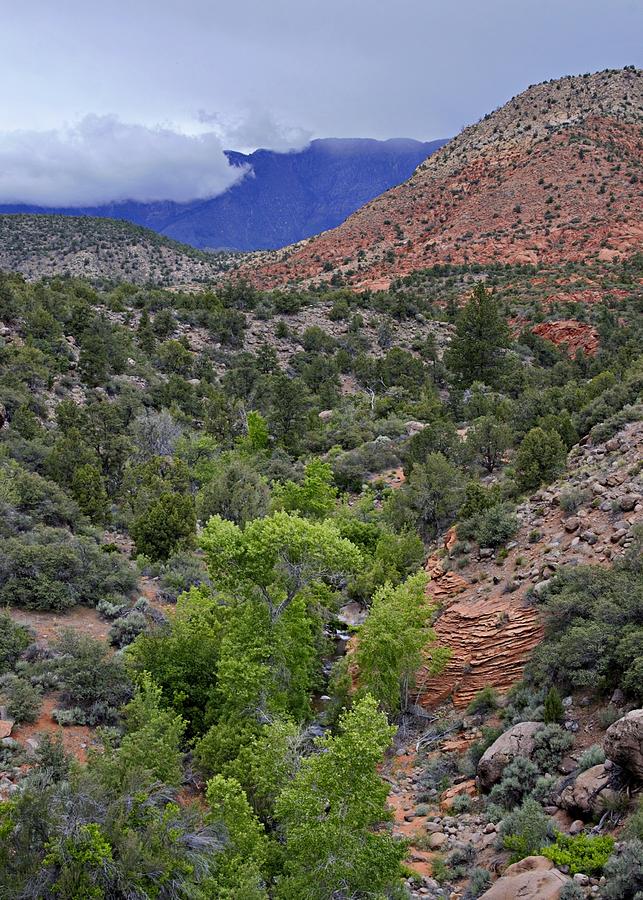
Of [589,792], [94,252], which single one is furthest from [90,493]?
[94,252]

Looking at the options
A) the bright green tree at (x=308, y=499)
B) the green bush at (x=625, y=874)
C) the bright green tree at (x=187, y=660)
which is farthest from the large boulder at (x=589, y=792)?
the bright green tree at (x=308, y=499)

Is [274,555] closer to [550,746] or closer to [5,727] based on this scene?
[5,727]

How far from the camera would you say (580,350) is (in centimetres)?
4456

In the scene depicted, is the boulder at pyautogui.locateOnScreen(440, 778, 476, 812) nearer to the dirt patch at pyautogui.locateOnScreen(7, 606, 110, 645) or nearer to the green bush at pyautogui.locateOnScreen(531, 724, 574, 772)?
the green bush at pyautogui.locateOnScreen(531, 724, 574, 772)

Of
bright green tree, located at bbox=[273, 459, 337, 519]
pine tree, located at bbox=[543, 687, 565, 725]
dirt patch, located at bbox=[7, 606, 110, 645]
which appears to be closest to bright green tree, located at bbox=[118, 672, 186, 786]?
dirt patch, located at bbox=[7, 606, 110, 645]

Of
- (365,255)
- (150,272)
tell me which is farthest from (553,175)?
(150,272)

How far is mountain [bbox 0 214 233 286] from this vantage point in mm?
83500

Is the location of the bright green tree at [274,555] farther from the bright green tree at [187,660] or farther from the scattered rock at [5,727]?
the scattered rock at [5,727]

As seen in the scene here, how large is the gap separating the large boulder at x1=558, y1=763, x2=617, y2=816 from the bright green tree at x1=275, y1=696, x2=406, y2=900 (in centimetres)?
274

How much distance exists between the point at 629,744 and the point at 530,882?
7.20 feet

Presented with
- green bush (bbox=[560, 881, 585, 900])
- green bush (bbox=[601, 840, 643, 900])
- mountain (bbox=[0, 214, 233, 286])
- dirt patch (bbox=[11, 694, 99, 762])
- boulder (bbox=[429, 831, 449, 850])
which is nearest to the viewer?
green bush (bbox=[601, 840, 643, 900])

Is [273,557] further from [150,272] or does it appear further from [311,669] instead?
[150,272]

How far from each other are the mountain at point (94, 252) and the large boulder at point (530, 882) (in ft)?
261

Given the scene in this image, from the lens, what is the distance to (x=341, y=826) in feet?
25.8
